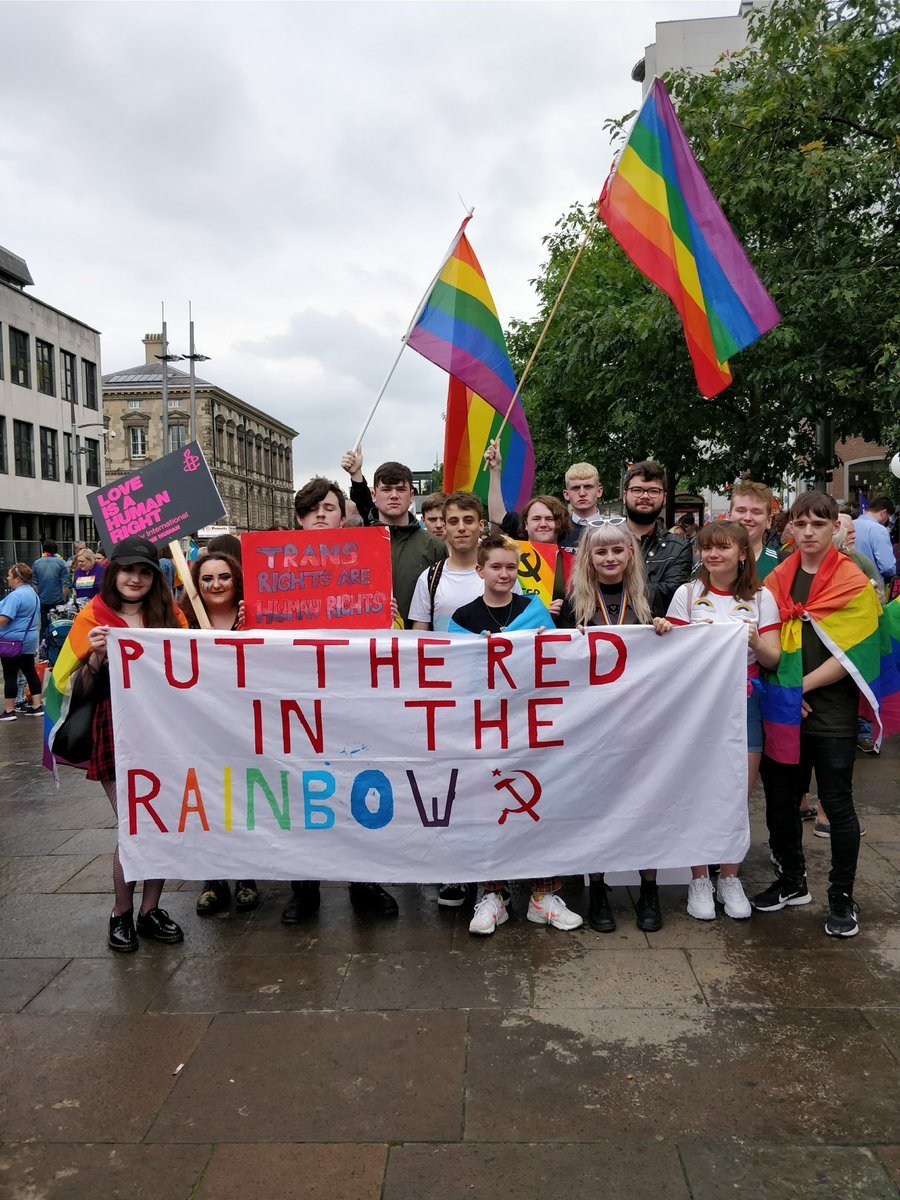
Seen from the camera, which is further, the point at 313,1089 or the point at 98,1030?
the point at 98,1030

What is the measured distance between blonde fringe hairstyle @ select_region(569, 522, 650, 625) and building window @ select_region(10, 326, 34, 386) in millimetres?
42695

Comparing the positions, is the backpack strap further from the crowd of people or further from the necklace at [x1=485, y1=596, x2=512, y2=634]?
the necklace at [x1=485, y1=596, x2=512, y2=634]

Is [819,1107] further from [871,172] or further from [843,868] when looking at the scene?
[871,172]

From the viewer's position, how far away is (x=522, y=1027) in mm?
3322

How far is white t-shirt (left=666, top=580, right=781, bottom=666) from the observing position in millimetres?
4180

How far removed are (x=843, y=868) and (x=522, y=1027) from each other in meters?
1.63

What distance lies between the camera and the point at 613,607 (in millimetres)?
4340

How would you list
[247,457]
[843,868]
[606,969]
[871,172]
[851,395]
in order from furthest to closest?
1. [247,457]
2. [851,395]
3. [871,172]
4. [843,868]
5. [606,969]

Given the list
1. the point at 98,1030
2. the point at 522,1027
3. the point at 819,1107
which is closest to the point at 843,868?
the point at 819,1107

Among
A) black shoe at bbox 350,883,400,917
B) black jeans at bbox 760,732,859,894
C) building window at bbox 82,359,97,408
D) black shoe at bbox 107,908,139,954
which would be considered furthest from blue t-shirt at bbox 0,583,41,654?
building window at bbox 82,359,97,408

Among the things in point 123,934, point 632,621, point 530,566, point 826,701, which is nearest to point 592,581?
point 632,621

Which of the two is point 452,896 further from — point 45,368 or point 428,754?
point 45,368

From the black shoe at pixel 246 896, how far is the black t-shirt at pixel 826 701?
2.67 metres

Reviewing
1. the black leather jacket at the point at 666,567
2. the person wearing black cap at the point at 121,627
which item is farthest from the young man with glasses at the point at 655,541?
the person wearing black cap at the point at 121,627
